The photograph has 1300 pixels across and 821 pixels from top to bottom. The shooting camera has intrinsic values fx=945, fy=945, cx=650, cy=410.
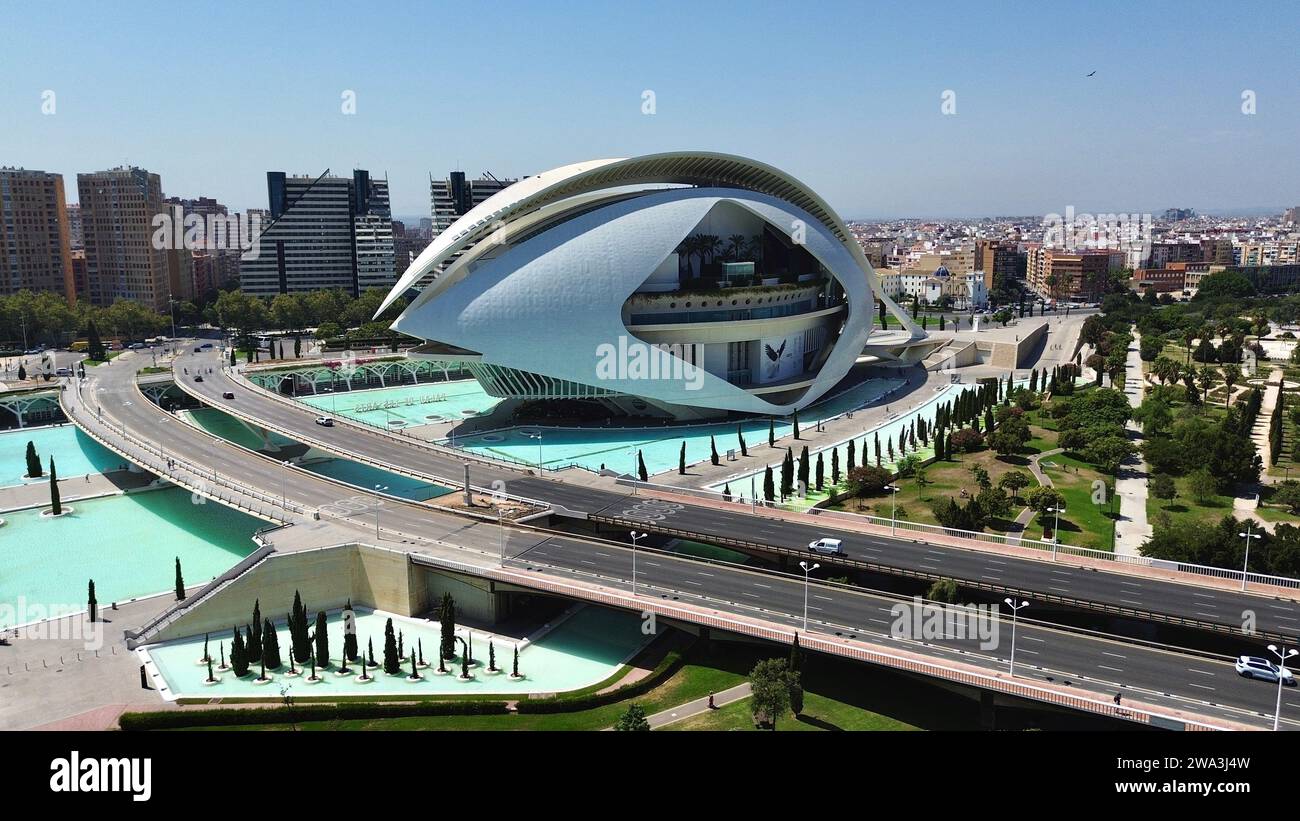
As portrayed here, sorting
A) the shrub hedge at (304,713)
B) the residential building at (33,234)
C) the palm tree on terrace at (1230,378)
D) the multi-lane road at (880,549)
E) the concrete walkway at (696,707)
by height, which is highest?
the residential building at (33,234)

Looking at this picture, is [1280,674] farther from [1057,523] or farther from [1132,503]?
[1132,503]

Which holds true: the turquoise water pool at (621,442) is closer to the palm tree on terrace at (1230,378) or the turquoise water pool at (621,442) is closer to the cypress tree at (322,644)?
the cypress tree at (322,644)

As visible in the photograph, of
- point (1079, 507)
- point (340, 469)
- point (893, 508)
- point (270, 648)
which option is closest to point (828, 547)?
point (893, 508)

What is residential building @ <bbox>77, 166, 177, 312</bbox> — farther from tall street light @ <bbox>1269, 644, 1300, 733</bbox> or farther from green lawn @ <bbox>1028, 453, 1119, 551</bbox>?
tall street light @ <bbox>1269, 644, 1300, 733</bbox>

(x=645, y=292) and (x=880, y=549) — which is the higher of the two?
(x=645, y=292)

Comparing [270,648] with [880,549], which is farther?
[880,549]

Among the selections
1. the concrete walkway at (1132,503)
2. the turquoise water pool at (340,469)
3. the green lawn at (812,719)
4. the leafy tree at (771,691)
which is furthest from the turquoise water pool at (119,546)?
the concrete walkway at (1132,503)
